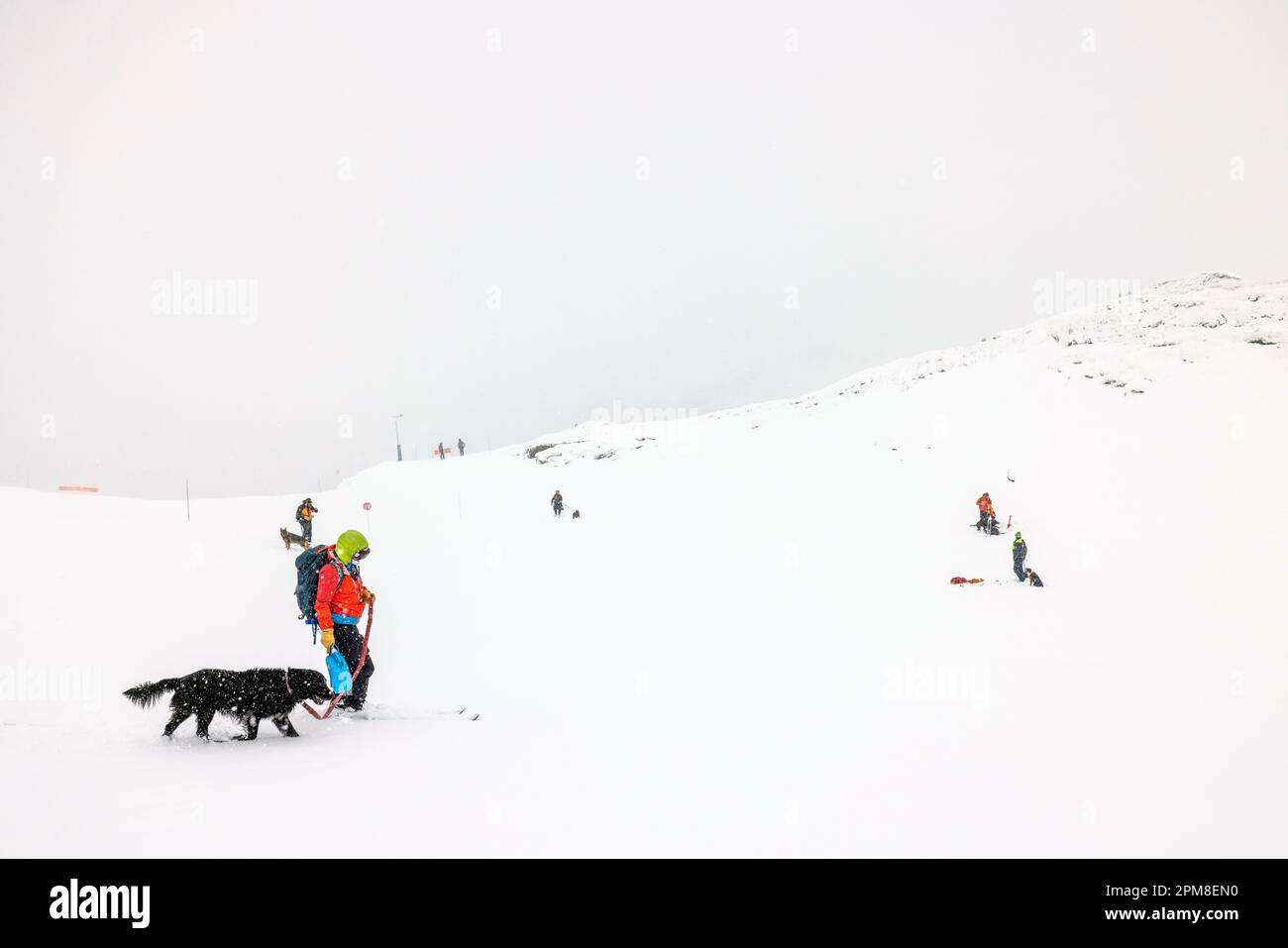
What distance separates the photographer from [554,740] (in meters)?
5.57

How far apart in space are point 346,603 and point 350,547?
565 millimetres

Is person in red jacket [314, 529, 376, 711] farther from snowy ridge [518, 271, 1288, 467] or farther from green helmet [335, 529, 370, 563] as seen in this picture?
snowy ridge [518, 271, 1288, 467]

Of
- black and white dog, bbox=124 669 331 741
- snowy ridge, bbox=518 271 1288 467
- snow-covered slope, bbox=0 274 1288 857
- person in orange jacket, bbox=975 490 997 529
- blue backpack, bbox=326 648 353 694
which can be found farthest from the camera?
snowy ridge, bbox=518 271 1288 467

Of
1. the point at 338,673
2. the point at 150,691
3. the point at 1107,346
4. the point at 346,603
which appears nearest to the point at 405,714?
the point at 338,673

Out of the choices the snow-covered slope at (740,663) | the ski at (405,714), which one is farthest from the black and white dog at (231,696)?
the ski at (405,714)

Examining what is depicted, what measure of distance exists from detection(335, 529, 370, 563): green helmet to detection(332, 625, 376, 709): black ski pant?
70cm

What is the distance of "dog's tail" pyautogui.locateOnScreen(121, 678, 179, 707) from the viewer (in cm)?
560

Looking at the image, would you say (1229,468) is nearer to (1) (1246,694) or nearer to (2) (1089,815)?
(1) (1246,694)

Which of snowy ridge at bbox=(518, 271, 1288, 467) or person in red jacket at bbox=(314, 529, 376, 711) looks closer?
person in red jacket at bbox=(314, 529, 376, 711)

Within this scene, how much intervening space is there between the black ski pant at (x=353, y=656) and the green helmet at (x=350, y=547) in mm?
704

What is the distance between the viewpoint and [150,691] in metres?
5.64

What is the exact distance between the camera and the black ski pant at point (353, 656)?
6.37 metres

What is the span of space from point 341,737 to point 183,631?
524 centimetres

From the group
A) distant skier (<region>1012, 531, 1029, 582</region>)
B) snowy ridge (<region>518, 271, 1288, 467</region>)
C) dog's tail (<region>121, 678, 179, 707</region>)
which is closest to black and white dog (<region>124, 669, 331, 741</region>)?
dog's tail (<region>121, 678, 179, 707</region>)
